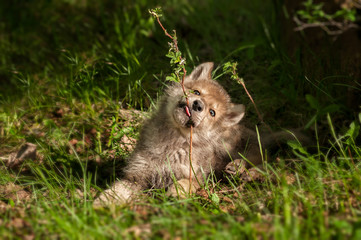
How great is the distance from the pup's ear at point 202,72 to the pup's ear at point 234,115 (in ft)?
1.57

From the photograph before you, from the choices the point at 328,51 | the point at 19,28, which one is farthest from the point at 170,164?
the point at 19,28

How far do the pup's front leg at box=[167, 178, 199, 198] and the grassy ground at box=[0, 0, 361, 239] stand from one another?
0.12m

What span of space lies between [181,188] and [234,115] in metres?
0.96

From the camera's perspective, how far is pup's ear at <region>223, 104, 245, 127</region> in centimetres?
373

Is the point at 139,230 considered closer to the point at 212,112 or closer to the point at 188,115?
the point at 188,115

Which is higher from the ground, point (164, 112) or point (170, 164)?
point (164, 112)

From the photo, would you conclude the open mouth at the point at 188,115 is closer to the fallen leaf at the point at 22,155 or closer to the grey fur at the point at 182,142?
the grey fur at the point at 182,142

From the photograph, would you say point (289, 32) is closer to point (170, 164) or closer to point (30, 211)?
point (170, 164)

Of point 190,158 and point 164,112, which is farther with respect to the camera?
point 164,112

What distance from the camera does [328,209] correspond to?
2598 millimetres

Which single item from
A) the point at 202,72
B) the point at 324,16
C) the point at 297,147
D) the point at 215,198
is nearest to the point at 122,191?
the point at 215,198

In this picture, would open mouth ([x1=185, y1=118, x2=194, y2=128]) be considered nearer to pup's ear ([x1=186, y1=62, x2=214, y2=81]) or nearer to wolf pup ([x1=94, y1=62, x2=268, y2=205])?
wolf pup ([x1=94, y1=62, x2=268, y2=205])

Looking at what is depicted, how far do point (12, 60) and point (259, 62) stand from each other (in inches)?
144

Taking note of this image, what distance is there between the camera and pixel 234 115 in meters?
3.80
